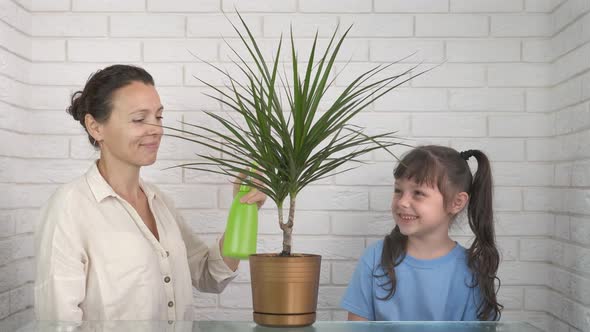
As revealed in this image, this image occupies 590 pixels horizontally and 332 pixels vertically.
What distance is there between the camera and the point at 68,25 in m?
2.65

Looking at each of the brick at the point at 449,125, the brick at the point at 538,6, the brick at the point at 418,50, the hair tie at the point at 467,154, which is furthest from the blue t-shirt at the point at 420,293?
the brick at the point at 538,6

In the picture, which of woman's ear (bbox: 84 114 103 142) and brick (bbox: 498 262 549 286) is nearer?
woman's ear (bbox: 84 114 103 142)

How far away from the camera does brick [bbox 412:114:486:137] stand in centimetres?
266

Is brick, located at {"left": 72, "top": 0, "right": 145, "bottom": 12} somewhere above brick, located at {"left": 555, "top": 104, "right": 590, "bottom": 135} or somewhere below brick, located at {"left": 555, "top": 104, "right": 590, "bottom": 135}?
above

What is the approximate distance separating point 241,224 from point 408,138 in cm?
112

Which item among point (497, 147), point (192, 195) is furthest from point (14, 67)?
point (497, 147)

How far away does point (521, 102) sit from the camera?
8.69ft

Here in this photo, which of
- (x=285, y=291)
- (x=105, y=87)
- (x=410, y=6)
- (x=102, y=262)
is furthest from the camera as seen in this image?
(x=410, y=6)

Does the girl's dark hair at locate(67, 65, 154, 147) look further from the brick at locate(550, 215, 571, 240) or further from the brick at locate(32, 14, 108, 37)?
the brick at locate(550, 215, 571, 240)

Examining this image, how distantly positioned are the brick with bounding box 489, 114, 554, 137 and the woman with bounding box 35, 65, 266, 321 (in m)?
1.14

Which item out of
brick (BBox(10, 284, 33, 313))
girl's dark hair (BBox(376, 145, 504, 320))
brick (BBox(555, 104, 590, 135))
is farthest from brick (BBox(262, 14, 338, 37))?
brick (BBox(10, 284, 33, 313))

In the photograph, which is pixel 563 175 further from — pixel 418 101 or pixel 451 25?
pixel 451 25

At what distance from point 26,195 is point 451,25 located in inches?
67.5

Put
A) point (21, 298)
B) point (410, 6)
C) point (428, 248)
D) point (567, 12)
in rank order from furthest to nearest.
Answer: point (410, 6) < point (21, 298) < point (567, 12) < point (428, 248)
